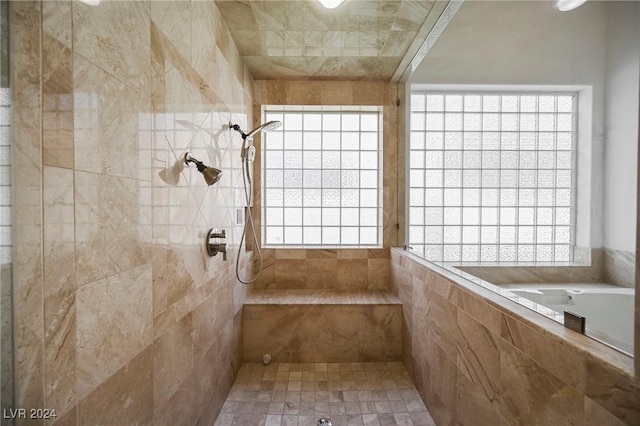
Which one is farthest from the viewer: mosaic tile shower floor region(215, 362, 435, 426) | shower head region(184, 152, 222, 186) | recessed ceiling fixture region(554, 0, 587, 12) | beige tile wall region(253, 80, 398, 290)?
beige tile wall region(253, 80, 398, 290)

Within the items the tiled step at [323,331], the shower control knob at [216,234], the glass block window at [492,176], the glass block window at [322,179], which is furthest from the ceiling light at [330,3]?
the tiled step at [323,331]

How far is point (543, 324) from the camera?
0.83m

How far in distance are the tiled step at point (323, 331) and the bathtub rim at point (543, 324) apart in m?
0.91

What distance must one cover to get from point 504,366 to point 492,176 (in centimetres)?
96

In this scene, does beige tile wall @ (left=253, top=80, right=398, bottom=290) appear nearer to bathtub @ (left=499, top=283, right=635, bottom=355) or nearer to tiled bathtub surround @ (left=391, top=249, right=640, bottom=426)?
tiled bathtub surround @ (left=391, top=249, right=640, bottom=426)

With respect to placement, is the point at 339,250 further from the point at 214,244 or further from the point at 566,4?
the point at 566,4

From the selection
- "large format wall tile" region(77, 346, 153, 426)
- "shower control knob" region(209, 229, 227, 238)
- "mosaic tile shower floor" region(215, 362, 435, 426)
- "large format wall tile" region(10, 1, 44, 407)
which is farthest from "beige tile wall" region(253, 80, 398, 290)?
"large format wall tile" region(10, 1, 44, 407)

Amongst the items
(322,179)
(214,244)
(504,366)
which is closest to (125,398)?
(214,244)

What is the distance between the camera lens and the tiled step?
217 cm

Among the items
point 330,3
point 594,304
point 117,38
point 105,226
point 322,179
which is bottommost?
point 594,304

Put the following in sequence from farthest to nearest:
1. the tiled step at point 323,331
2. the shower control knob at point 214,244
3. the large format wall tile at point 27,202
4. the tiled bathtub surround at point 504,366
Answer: the tiled step at point 323,331 < the shower control knob at point 214,244 < the tiled bathtub surround at point 504,366 < the large format wall tile at point 27,202

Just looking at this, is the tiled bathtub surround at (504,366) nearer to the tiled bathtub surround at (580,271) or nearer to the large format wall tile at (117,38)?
the tiled bathtub surround at (580,271)

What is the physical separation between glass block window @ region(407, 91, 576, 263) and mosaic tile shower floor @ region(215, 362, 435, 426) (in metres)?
0.97

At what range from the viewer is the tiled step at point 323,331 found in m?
2.17
